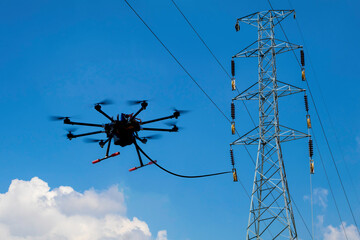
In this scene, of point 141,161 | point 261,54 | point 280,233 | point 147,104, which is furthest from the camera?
point 261,54

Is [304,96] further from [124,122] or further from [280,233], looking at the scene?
[124,122]

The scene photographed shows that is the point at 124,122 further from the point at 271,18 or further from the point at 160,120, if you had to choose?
the point at 271,18

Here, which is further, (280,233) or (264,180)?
(264,180)

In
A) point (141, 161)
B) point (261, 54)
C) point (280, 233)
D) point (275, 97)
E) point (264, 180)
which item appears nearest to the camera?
point (141, 161)

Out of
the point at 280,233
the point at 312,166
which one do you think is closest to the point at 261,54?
the point at 312,166

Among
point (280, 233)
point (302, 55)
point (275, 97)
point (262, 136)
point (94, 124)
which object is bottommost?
point (280, 233)

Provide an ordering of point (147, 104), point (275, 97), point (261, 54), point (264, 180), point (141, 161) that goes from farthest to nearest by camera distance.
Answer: point (261, 54), point (275, 97), point (264, 180), point (141, 161), point (147, 104)

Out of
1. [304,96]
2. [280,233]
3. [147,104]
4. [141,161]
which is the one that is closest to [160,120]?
[147,104]

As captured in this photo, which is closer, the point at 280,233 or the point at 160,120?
the point at 160,120

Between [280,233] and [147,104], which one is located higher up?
[147,104]
